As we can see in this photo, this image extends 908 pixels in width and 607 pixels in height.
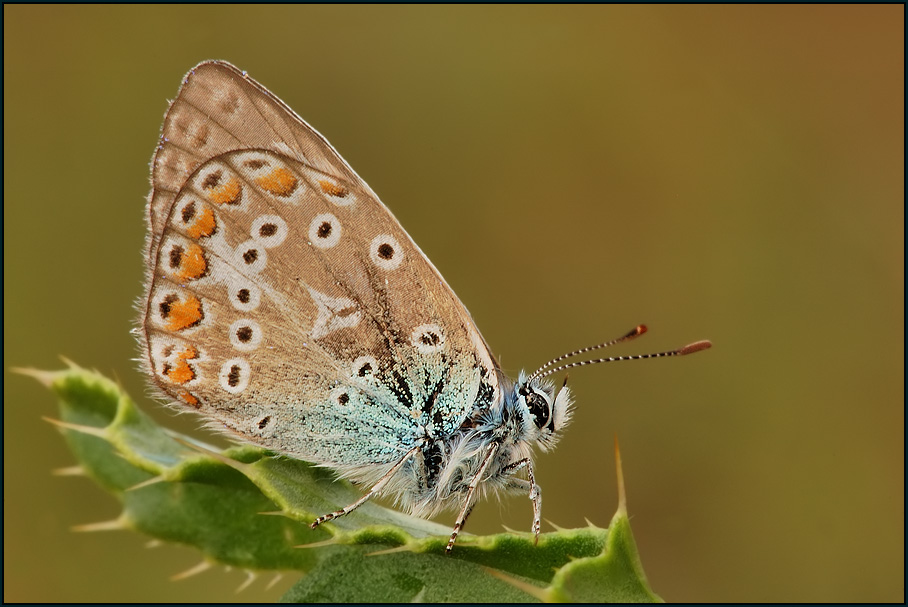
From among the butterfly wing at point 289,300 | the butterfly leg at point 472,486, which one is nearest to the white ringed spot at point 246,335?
the butterfly wing at point 289,300

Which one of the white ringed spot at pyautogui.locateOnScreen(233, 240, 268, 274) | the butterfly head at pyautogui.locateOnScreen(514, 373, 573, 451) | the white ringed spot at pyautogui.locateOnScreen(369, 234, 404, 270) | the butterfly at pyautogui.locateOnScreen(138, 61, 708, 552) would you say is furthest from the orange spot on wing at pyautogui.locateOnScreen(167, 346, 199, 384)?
the butterfly head at pyautogui.locateOnScreen(514, 373, 573, 451)

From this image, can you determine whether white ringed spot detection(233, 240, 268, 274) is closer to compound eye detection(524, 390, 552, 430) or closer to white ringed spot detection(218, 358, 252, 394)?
white ringed spot detection(218, 358, 252, 394)

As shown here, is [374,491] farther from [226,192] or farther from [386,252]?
[226,192]

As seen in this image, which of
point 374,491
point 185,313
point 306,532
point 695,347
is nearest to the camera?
point 306,532

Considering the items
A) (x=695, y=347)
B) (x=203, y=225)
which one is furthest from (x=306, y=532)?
(x=695, y=347)

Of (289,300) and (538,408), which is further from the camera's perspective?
(538,408)

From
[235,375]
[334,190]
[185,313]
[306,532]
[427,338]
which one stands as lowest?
[306,532]

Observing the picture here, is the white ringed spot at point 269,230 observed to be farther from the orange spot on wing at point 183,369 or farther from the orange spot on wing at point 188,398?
the orange spot on wing at point 188,398

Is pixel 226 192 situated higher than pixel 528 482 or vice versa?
pixel 226 192
